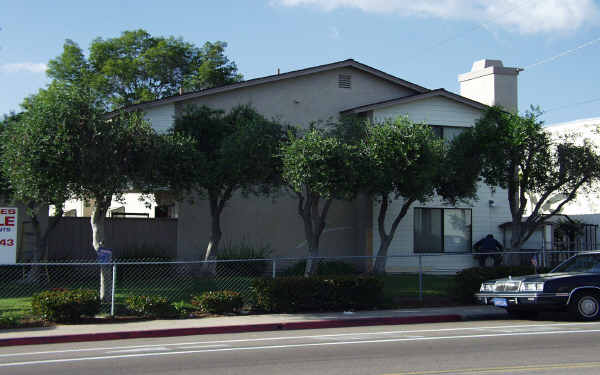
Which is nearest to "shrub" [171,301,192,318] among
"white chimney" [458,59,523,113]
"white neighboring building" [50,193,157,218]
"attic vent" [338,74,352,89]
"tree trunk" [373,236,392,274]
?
"tree trunk" [373,236,392,274]

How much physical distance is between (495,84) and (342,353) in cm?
1809

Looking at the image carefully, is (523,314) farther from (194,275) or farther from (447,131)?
(447,131)

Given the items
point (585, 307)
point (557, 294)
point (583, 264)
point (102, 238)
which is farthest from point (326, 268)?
point (585, 307)

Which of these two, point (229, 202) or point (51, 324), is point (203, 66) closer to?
point (229, 202)

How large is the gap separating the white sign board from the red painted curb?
283cm

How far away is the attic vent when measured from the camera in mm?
23641

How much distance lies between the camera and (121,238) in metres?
20.7

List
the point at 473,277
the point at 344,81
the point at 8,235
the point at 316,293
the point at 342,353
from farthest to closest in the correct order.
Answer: the point at 344,81 → the point at 473,277 → the point at 316,293 → the point at 8,235 → the point at 342,353

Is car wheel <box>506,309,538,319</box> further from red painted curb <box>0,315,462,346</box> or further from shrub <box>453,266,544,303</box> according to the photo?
shrub <box>453,266,544,303</box>

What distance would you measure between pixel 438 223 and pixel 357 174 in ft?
28.3

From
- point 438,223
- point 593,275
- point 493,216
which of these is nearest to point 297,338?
point 593,275

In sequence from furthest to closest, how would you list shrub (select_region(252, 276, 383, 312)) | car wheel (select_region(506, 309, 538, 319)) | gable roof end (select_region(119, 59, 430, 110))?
gable roof end (select_region(119, 59, 430, 110)) < shrub (select_region(252, 276, 383, 312)) < car wheel (select_region(506, 309, 538, 319))

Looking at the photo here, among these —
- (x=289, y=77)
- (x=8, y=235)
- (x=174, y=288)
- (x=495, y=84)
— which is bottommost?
(x=174, y=288)

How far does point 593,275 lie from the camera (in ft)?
42.8
